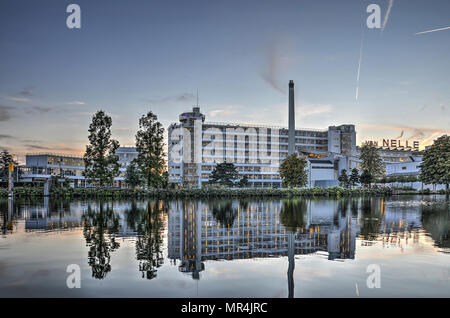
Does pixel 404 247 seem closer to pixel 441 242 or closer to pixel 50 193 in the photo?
pixel 441 242

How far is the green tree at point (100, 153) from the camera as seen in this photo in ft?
185

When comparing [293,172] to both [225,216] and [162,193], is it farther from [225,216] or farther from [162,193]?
[225,216]

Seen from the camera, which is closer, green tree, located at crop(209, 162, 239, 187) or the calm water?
the calm water

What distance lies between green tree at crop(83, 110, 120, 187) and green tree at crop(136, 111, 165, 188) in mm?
4409

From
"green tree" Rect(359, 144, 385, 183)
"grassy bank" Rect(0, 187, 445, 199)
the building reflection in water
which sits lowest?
"grassy bank" Rect(0, 187, 445, 199)

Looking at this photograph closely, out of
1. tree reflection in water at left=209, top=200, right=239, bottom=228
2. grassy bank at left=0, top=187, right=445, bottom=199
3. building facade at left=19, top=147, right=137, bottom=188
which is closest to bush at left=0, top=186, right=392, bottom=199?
grassy bank at left=0, top=187, right=445, bottom=199

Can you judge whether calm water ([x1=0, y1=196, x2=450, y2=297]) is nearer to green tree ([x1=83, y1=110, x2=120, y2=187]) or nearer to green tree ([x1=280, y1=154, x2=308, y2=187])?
green tree ([x1=83, y1=110, x2=120, y2=187])

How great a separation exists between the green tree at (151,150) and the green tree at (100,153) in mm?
4409

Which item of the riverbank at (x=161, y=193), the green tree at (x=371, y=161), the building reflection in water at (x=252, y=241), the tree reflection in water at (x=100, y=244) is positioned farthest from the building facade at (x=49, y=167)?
the building reflection in water at (x=252, y=241)

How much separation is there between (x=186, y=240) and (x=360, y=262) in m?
6.66

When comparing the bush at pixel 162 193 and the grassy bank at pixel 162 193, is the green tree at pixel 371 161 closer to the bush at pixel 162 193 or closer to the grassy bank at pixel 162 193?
the grassy bank at pixel 162 193

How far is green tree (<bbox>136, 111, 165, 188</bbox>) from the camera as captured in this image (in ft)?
185

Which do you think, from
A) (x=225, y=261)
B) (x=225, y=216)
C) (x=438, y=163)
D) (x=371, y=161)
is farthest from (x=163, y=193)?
(x=371, y=161)
